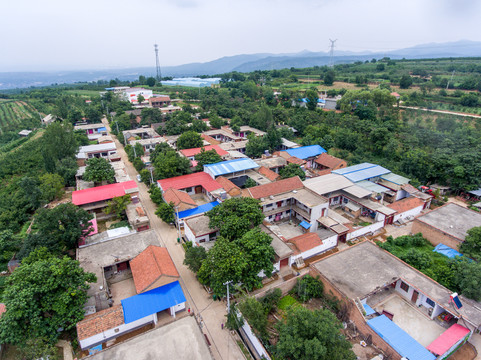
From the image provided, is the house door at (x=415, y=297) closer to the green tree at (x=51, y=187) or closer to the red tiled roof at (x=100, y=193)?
the red tiled roof at (x=100, y=193)

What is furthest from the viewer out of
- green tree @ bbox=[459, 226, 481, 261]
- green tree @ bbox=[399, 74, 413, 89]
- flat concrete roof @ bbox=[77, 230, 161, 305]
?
green tree @ bbox=[399, 74, 413, 89]

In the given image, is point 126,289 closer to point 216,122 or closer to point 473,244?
point 473,244

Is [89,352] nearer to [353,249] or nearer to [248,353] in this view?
[248,353]

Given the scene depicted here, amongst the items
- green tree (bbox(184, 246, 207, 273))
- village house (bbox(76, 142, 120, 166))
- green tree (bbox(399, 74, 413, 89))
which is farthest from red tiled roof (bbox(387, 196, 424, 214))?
green tree (bbox(399, 74, 413, 89))

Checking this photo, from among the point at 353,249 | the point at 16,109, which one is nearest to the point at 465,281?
the point at 353,249

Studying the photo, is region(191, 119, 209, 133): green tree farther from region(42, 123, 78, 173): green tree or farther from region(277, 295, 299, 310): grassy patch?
region(277, 295, 299, 310): grassy patch

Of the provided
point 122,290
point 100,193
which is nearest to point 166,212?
point 122,290
